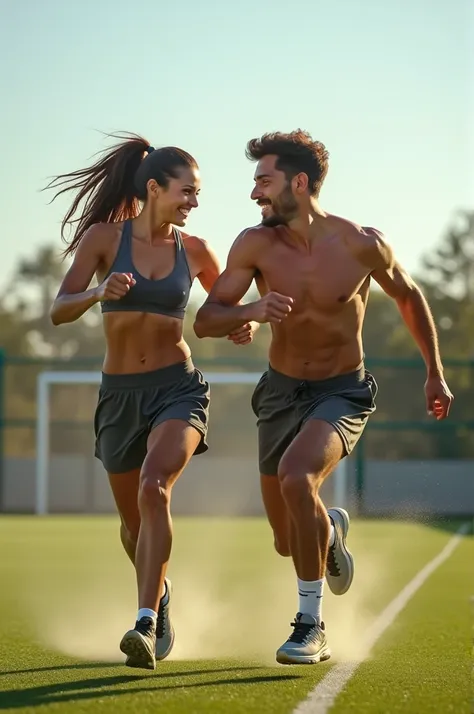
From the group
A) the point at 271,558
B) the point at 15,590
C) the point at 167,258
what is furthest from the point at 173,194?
the point at 271,558

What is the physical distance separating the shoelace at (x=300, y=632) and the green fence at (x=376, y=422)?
706 inches

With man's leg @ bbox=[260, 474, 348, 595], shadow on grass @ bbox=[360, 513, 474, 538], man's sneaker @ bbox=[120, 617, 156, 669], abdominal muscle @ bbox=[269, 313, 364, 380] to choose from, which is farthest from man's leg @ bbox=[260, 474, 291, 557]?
shadow on grass @ bbox=[360, 513, 474, 538]

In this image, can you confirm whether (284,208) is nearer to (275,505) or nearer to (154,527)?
(275,505)

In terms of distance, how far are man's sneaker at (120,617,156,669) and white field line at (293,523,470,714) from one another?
0.71m

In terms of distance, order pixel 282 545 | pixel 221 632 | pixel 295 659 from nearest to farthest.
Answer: pixel 295 659 < pixel 282 545 < pixel 221 632

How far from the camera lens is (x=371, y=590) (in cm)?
1177

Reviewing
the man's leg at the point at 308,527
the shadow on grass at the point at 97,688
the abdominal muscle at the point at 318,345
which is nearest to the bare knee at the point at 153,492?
the man's leg at the point at 308,527

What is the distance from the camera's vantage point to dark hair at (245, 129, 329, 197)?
7188 millimetres

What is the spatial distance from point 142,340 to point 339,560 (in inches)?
65.7

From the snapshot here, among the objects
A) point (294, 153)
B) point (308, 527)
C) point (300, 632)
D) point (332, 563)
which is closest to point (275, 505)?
point (332, 563)

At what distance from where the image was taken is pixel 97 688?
6.01 m

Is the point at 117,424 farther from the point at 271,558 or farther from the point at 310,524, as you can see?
the point at 271,558

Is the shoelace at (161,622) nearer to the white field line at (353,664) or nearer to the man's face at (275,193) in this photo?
the white field line at (353,664)

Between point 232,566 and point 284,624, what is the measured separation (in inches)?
204
